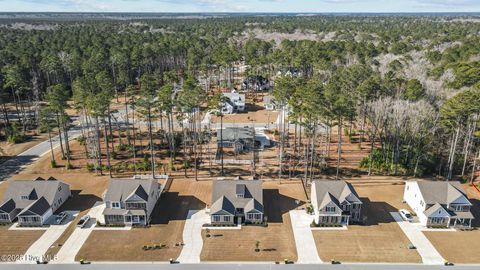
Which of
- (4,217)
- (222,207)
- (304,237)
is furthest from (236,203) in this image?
(4,217)

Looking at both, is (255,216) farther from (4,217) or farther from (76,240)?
(4,217)

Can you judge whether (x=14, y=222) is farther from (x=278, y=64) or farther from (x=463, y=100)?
(x=278, y=64)

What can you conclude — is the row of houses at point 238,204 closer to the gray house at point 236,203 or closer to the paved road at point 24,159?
the gray house at point 236,203

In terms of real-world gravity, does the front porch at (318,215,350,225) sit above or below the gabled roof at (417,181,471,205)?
below

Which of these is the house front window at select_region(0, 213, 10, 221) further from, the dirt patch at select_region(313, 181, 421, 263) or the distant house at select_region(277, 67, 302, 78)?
the distant house at select_region(277, 67, 302, 78)

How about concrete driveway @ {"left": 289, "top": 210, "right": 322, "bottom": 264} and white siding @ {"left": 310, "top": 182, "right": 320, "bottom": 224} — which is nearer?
concrete driveway @ {"left": 289, "top": 210, "right": 322, "bottom": 264}

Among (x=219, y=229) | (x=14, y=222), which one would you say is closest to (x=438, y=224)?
(x=219, y=229)

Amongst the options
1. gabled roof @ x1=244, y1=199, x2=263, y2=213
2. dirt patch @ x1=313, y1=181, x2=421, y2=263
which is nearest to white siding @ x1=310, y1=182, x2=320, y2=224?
dirt patch @ x1=313, y1=181, x2=421, y2=263
